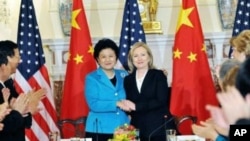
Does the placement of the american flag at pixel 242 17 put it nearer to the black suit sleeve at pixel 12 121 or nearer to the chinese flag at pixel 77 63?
the chinese flag at pixel 77 63

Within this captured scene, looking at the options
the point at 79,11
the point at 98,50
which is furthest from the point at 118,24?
the point at 98,50

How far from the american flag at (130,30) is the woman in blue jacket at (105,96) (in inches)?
40.1

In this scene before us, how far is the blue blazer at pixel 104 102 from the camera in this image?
389 centimetres

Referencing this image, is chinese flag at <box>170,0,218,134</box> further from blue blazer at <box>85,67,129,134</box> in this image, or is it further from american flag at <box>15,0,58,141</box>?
american flag at <box>15,0,58,141</box>

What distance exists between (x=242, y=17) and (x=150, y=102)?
5.84ft

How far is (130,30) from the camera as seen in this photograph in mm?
5156

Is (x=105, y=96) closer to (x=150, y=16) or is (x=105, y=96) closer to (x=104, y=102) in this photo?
(x=104, y=102)

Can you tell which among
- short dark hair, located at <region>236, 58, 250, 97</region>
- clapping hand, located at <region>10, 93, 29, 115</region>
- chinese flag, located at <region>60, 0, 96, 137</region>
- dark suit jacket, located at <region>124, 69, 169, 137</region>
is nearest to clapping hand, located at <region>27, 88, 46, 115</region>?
clapping hand, located at <region>10, 93, 29, 115</region>

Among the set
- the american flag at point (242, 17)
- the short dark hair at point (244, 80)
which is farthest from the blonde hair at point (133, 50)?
the short dark hair at point (244, 80)

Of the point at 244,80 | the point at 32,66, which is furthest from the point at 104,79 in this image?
the point at 244,80

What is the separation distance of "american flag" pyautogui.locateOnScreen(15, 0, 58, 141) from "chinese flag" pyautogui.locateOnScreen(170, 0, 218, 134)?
1.36m

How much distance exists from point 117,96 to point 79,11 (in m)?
1.48

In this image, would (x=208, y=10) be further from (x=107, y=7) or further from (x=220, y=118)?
(x=220, y=118)

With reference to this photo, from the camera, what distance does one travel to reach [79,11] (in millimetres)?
5133
